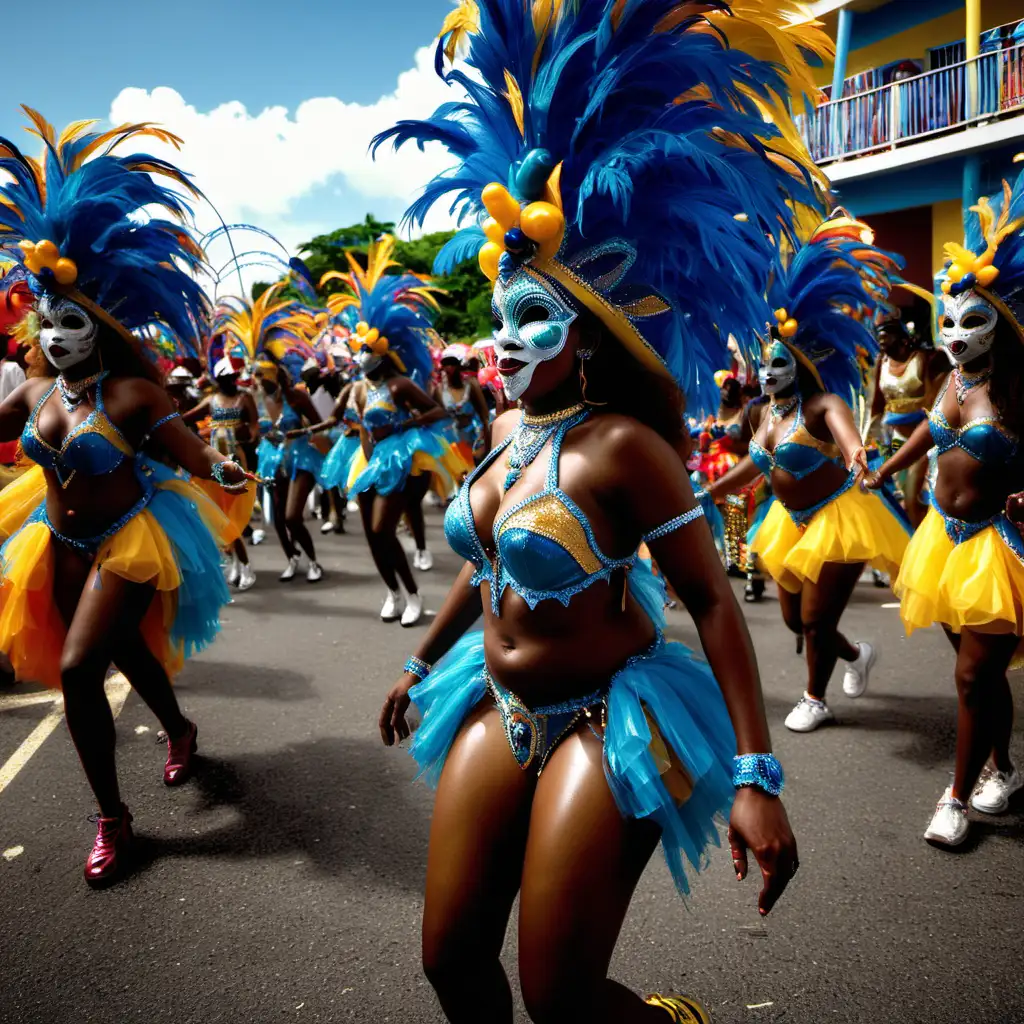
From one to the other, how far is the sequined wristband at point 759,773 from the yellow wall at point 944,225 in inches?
602

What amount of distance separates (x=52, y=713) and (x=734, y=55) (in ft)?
17.2

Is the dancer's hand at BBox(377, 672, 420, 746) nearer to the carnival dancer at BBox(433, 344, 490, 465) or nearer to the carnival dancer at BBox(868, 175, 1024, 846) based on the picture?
the carnival dancer at BBox(868, 175, 1024, 846)

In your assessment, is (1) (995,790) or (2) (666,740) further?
(1) (995,790)

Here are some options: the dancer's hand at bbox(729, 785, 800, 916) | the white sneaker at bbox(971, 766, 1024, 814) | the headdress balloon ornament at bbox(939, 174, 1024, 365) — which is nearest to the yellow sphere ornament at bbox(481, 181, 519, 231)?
the dancer's hand at bbox(729, 785, 800, 916)

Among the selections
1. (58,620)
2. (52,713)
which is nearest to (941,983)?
(58,620)

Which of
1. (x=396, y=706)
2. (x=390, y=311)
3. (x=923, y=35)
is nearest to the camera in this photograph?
(x=396, y=706)

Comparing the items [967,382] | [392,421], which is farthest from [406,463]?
[967,382]

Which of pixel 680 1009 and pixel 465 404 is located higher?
pixel 465 404

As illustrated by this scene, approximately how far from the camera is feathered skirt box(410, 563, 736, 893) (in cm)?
190

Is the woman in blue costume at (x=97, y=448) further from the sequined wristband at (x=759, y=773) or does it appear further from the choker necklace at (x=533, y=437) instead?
the sequined wristband at (x=759, y=773)

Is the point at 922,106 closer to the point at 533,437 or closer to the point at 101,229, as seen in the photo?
the point at 101,229

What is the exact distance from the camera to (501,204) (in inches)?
79.1

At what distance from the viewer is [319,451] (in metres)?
9.46

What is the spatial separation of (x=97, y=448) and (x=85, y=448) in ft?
0.15
